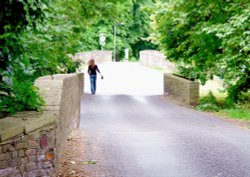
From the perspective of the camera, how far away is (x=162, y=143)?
9.37m

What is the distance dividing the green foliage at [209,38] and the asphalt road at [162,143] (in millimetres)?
2183

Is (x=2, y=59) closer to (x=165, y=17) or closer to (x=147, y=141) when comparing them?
(x=147, y=141)

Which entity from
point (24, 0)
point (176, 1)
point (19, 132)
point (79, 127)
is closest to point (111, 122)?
point (79, 127)

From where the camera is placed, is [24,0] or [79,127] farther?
[79,127]

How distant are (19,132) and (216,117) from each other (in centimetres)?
1078

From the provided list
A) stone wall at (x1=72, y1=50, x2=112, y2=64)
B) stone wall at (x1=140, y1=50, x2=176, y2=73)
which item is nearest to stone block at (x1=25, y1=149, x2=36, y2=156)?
stone wall at (x1=140, y1=50, x2=176, y2=73)

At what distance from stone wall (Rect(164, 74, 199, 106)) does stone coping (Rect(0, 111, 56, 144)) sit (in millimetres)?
12968

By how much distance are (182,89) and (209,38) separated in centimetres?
252

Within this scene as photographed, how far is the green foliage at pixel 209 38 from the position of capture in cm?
1388

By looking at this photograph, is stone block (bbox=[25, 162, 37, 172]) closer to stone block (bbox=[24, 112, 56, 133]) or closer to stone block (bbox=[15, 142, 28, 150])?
stone block (bbox=[15, 142, 28, 150])

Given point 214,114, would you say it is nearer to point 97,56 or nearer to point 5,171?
point 5,171

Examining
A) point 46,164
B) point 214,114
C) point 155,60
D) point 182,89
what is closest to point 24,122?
point 46,164

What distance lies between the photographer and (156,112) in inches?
623

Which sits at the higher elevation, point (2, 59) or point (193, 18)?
point (193, 18)
